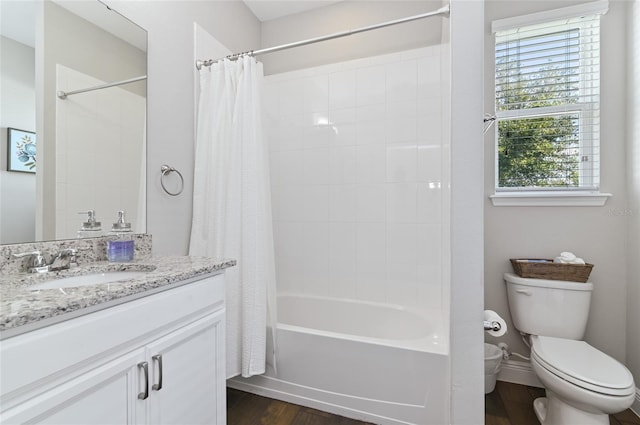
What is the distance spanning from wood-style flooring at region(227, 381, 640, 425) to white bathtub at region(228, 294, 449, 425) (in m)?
0.04

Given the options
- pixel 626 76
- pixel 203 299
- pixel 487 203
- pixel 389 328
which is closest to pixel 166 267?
pixel 203 299

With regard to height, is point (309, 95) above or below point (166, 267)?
above

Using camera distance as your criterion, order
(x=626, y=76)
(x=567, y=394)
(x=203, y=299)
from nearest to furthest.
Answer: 1. (x=203, y=299)
2. (x=567, y=394)
3. (x=626, y=76)

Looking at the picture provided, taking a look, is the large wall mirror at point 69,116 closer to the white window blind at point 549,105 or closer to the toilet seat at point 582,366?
the toilet seat at point 582,366

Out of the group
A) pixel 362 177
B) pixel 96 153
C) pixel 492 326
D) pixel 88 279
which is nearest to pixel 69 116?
pixel 96 153

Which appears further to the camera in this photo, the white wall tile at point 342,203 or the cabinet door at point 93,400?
the white wall tile at point 342,203

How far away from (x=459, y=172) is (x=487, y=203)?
1.00 metres

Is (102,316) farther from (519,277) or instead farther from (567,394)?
(519,277)

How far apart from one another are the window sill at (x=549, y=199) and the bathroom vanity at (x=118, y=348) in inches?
69.9

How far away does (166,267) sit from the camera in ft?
3.70

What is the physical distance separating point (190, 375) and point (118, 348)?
34 centimetres

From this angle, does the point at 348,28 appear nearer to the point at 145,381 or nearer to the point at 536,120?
the point at 536,120

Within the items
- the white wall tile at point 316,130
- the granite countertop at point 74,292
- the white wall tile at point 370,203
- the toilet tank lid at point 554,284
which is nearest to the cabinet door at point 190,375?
the granite countertop at point 74,292

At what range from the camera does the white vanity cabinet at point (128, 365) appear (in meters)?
0.62
